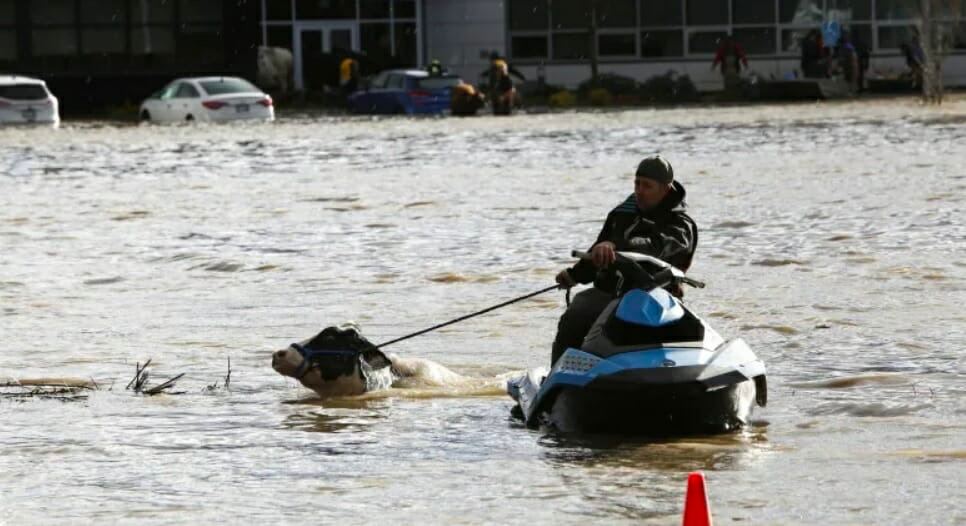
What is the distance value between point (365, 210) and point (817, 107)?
2753 cm

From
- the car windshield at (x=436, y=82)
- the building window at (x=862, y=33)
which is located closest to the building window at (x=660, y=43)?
the building window at (x=862, y=33)

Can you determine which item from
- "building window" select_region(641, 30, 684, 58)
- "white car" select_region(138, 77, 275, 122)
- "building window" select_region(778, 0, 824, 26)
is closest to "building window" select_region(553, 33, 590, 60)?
"building window" select_region(641, 30, 684, 58)

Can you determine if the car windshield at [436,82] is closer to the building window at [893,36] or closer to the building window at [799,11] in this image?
the building window at [799,11]

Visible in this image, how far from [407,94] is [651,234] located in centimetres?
4432

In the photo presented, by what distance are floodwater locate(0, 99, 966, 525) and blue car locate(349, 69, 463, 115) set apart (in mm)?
18790

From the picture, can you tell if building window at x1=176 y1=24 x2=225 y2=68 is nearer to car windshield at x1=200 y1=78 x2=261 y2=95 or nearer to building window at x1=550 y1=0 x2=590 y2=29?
building window at x1=550 y1=0 x2=590 y2=29

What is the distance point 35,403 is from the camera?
11945 mm

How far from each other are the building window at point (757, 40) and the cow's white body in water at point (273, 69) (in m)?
13.0

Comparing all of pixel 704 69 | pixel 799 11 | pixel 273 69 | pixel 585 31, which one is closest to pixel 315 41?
pixel 273 69

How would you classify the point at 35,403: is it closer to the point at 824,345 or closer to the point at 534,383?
the point at 534,383

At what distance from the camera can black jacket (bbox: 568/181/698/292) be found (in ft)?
34.2

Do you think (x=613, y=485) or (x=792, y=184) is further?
(x=792, y=184)

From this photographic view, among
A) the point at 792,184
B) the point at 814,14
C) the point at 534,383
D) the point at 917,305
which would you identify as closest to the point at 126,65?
the point at 814,14

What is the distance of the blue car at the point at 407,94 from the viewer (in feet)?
177
